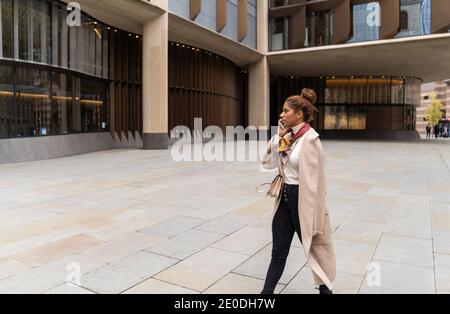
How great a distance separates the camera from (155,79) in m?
21.5

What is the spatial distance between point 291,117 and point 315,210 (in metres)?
0.80

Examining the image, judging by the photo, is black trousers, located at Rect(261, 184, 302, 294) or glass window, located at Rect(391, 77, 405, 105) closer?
black trousers, located at Rect(261, 184, 302, 294)

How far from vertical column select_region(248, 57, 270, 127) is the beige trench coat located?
98.0 feet

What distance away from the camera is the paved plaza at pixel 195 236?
4066 mm

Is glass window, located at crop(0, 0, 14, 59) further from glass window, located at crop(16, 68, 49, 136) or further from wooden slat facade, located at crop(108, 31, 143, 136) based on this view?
wooden slat facade, located at crop(108, 31, 143, 136)

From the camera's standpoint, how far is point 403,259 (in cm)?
474

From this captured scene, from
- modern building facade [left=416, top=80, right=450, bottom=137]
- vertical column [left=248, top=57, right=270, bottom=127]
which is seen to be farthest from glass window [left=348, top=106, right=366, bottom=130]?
modern building facade [left=416, top=80, right=450, bottom=137]

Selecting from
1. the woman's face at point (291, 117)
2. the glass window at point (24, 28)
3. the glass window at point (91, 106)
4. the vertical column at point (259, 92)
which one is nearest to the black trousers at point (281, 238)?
the woman's face at point (291, 117)

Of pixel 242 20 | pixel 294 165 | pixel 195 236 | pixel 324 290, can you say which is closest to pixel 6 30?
pixel 195 236

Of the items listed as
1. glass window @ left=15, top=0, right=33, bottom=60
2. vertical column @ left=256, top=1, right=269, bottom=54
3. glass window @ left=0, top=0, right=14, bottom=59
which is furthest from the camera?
vertical column @ left=256, top=1, right=269, bottom=54

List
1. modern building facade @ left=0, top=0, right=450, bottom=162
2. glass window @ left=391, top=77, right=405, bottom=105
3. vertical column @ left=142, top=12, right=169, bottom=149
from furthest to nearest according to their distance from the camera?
glass window @ left=391, top=77, right=405, bottom=105 → vertical column @ left=142, top=12, right=169, bottom=149 → modern building facade @ left=0, top=0, right=450, bottom=162

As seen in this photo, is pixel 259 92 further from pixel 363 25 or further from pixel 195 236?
pixel 195 236

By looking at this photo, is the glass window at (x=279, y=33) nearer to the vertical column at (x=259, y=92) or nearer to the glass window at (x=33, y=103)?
the vertical column at (x=259, y=92)

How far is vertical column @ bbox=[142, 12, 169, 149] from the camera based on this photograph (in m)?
21.4
